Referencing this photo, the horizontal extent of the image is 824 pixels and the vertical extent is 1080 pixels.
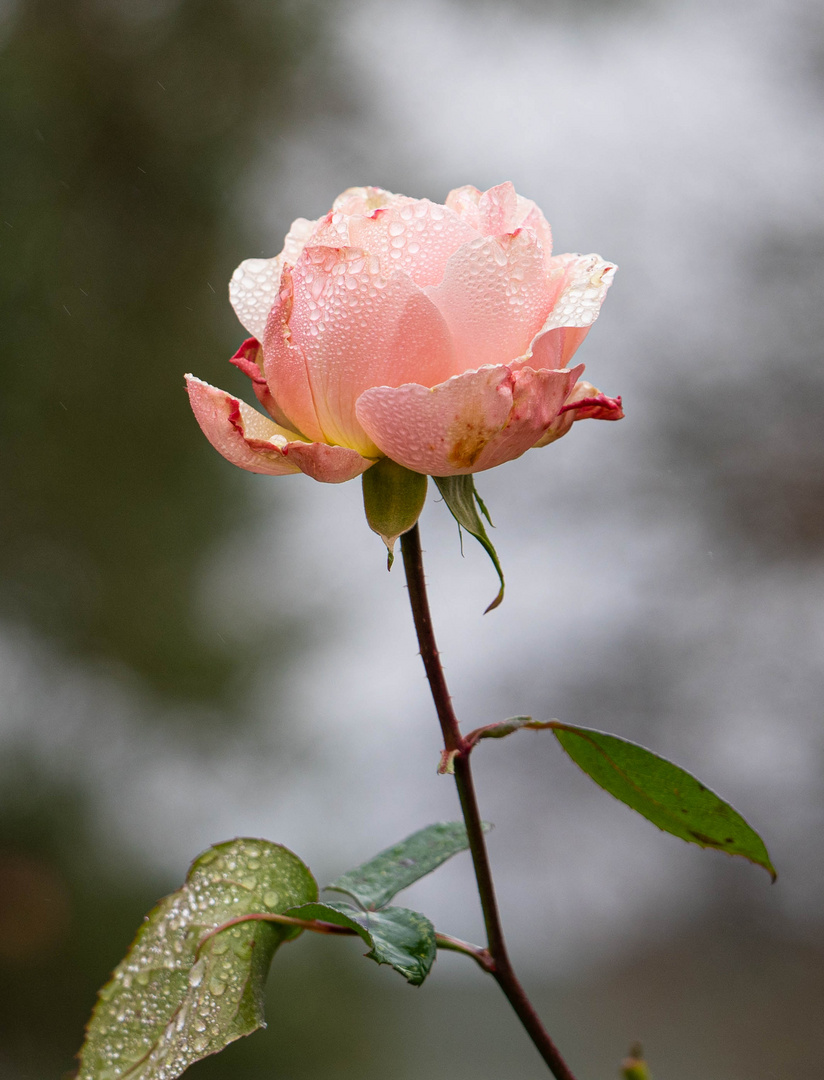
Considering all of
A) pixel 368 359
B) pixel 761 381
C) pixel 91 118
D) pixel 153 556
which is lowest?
pixel 368 359

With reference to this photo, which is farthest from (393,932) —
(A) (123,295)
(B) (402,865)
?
(A) (123,295)

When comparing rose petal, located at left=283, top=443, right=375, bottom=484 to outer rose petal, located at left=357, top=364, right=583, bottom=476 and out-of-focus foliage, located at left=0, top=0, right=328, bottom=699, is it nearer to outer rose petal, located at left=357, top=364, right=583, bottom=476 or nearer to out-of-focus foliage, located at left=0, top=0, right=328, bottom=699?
outer rose petal, located at left=357, top=364, right=583, bottom=476

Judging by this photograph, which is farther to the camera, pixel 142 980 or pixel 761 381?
pixel 761 381

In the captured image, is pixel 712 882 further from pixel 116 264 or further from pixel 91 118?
pixel 91 118

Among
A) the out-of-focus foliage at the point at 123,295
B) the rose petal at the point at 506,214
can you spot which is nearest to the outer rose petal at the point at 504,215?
the rose petal at the point at 506,214

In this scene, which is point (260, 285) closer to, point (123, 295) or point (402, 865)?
point (402, 865)

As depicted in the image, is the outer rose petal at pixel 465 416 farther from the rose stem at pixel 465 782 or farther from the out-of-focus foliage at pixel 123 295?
the out-of-focus foliage at pixel 123 295

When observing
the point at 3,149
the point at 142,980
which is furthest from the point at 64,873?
the point at 142,980
